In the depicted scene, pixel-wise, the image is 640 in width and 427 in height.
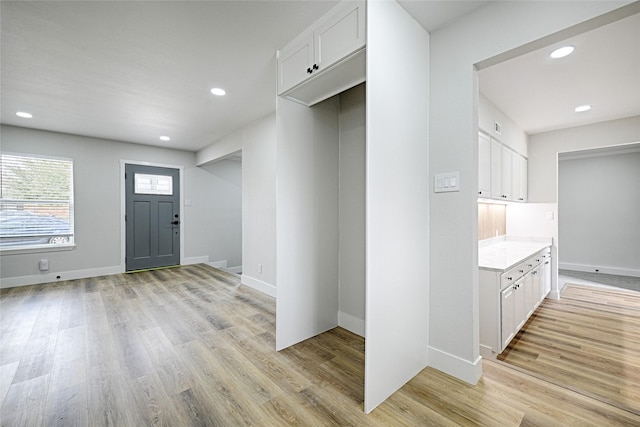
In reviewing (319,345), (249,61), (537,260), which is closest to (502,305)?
(537,260)

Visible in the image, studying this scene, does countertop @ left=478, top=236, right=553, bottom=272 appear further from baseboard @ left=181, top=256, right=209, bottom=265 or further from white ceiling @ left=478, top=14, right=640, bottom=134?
baseboard @ left=181, top=256, right=209, bottom=265

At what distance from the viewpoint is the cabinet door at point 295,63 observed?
2188 mm

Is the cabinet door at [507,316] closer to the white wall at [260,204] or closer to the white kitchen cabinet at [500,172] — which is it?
the white kitchen cabinet at [500,172]

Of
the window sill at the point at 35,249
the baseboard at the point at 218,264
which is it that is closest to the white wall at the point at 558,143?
the baseboard at the point at 218,264

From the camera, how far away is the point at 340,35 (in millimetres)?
1925

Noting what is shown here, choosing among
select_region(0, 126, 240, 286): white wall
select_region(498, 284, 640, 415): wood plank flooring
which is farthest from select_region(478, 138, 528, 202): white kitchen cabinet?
select_region(0, 126, 240, 286): white wall

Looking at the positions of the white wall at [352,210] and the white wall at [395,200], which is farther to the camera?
the white wall at [352,210]

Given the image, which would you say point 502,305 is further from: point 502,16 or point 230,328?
point 230,328

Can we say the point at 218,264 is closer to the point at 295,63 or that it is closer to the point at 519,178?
the point at 295,63

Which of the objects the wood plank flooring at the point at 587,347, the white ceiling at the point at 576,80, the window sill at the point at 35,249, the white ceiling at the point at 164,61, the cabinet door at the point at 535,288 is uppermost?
the white ceiling at the point at 164,61

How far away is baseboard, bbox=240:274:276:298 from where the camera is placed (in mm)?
4098

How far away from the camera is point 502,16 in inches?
70.8

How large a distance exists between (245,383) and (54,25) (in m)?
3.10

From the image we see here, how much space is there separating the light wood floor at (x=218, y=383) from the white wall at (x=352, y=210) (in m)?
0.26
